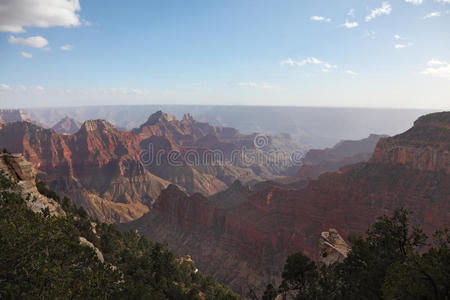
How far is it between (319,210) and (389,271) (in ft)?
209

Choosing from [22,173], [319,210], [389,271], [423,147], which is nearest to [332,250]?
[389,271]

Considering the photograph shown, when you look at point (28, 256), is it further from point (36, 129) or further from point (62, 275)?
point (36, 129)

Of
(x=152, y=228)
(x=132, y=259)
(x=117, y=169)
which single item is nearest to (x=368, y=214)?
(x=132, y=259)

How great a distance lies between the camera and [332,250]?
33344 mm

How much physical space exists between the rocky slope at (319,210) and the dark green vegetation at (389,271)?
46.4 meters

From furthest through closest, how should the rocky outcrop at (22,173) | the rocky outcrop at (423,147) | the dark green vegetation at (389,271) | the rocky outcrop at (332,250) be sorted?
the rocky outcrop at (423,147), the rocky outcrop at (22,173), the rocky outcrop at (332,250), the dark green vegetation at (389,271)

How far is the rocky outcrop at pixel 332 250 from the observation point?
105 ft

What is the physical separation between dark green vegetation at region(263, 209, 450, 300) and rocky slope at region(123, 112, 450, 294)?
152ft

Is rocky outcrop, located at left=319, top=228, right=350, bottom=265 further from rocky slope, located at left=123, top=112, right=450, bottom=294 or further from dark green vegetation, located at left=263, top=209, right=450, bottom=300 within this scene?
rocky slope, located at left=123, top=112, right=450, bottom=294

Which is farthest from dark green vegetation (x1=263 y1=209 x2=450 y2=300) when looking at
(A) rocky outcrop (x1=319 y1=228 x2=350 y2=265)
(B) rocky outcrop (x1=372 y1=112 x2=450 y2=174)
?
(B) rocky outcrop (x1=372 y1=112 x2=450 y2=174)

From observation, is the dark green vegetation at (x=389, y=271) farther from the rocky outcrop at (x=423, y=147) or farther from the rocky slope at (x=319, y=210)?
the rocky outcrop at (x=423, y=147)

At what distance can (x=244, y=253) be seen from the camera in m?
78.4

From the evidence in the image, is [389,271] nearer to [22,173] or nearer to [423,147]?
[22,173]

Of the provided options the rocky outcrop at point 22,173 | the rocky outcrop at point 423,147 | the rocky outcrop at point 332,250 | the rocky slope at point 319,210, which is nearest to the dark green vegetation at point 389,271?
the rocky outcrop at point 332,250
